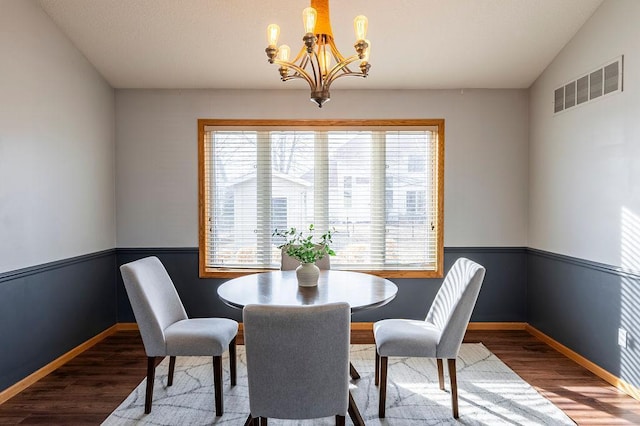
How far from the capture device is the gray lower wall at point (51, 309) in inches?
110

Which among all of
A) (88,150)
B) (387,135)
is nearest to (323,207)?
(387,135)

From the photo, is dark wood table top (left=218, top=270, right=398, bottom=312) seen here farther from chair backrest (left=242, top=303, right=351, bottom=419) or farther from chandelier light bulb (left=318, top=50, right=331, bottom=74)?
chandelier light bulb (left=318, top=50, right=331, bottom=74)

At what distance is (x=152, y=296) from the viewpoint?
103 inches

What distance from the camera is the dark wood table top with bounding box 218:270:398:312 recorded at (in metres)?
2.25

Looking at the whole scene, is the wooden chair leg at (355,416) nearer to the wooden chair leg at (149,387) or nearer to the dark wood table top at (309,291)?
the dark wood table top at (309,291)

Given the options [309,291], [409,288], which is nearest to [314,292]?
[309,291]

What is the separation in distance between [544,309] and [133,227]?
4041 millimetres

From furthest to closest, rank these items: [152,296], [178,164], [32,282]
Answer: [178,164]
[32,282]
[152,296]

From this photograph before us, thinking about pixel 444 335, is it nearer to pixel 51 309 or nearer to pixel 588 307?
pixel 588 307

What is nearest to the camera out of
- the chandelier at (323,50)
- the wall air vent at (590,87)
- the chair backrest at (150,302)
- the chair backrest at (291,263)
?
the chandelier at (323,50)

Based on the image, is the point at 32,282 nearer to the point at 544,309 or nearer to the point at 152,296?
the point at 152,296

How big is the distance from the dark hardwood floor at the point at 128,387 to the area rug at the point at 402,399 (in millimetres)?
135

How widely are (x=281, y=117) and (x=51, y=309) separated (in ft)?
8.42

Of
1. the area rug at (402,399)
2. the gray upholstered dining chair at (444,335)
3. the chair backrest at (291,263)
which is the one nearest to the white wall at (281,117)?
the chair backrest at (291,263)
